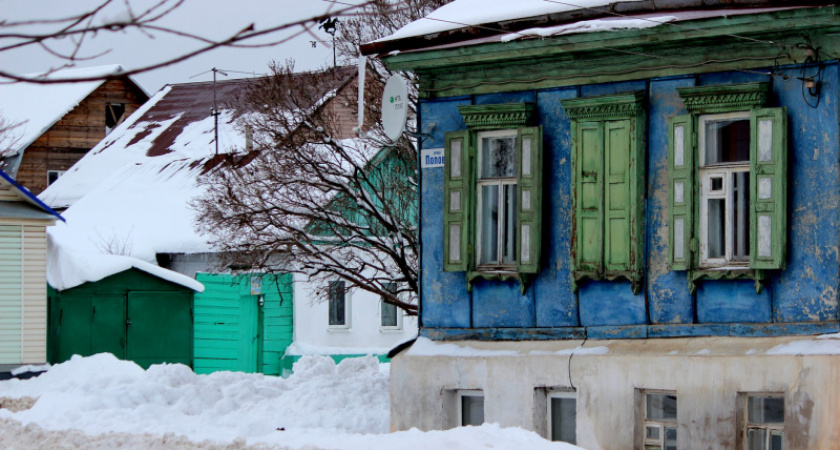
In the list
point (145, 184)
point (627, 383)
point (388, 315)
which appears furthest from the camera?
point (145, 184)

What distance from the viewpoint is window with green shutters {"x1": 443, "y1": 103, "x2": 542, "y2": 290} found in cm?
1444

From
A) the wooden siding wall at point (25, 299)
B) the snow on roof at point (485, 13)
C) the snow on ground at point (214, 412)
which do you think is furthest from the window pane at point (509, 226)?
the wooden siding wall at point (25, 299)

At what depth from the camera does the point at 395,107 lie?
1494 cm

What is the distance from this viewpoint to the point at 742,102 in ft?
41.8

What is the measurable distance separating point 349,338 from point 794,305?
57.3 ft

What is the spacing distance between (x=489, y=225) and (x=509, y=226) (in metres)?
0.29

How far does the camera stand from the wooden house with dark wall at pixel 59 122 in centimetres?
4350

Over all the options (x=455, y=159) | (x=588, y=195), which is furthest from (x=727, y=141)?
(x=455, y=159)

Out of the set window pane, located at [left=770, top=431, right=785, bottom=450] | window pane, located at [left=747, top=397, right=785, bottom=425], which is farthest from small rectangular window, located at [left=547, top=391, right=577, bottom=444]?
window pane, located at [left=770, top=431, right=785, bottom=450]

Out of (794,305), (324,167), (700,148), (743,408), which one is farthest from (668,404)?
(324,167)

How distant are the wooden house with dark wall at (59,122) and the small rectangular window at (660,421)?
3210 cm

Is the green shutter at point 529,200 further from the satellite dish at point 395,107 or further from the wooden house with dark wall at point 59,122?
the wooden house with dark wall at point 59,122

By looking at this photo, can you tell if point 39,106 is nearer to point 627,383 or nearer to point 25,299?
point 25,299

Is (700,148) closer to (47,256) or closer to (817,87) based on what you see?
(817,87)
